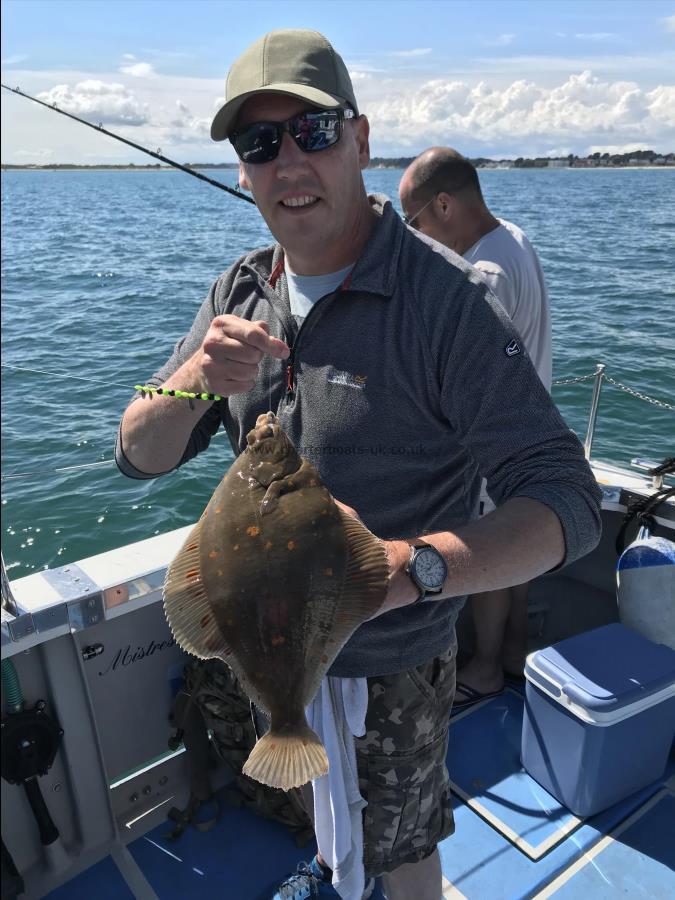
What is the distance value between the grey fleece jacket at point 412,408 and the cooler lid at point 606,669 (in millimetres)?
1242

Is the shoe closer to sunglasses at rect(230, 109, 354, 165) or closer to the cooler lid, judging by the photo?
the cooler lid

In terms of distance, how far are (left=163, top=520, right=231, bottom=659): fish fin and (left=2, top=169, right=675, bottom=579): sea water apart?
134cm

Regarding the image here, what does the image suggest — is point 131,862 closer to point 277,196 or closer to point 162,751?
point 162,751

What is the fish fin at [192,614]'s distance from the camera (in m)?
1.73

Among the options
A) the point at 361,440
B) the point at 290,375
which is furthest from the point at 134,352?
the point at 361,440

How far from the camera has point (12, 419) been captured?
35.6 ft

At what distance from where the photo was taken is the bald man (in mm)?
3988

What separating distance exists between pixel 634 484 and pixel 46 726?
3.37 metres

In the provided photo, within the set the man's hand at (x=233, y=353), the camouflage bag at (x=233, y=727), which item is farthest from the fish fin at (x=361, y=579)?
the camouflage bag at (x=233, y=727)

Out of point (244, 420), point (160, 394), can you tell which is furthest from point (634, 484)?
point (160, 394)

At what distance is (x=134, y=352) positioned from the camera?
13.8 meters

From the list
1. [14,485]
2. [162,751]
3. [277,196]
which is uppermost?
[277,196]

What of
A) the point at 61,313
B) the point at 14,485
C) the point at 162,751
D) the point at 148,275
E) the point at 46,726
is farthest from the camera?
the point at 148,275

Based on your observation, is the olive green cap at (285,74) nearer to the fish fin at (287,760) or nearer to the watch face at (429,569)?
the watch face at (429,569)
